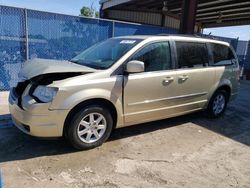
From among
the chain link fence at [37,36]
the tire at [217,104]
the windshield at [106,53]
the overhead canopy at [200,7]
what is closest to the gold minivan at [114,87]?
the windshield at [106,53]

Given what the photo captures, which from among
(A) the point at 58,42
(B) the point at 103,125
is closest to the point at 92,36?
(A) the point at 58,42

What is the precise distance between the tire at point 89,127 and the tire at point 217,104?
2.73 m

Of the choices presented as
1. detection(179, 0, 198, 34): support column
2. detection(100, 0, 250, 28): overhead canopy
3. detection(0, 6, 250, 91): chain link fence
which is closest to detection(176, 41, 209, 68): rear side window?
detection(0, 6, 250, 91): chain link fence

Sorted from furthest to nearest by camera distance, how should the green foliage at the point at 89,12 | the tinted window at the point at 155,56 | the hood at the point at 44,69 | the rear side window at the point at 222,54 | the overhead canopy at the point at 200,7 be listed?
the green foliage at the point at 89,12
the overhead canopy at the point at 200,7
the rear side window at the point at 222,54
the tinted window at the point at 155,56
the hood at the point at 44,69

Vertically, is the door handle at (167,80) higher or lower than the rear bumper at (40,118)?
higher

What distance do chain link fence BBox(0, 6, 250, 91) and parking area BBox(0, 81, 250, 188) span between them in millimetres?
2973

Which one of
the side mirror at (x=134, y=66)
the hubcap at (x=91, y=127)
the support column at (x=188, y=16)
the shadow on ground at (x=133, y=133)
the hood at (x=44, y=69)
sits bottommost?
the shadow on ground at (x=133, y=133)

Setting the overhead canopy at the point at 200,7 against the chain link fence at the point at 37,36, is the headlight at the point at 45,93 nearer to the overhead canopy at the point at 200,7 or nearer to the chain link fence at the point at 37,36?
the chain link fence at the point at 37,36

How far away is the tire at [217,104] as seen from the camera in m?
5.99

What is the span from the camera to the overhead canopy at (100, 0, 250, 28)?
Result: 15701 millimetres

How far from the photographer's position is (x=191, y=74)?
17.2 feet

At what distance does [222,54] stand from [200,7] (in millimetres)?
12589

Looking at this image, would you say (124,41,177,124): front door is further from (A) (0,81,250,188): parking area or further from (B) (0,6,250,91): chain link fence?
(B) (0,6,250,91): chain link fence

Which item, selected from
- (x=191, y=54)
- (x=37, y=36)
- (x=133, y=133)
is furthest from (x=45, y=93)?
(x=37, y=36)
